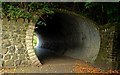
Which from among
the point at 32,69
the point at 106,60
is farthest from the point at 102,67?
the point at 32,69

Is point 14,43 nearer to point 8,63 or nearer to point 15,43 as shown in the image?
point 15,43

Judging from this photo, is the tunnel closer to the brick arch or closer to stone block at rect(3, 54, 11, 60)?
the brick arch

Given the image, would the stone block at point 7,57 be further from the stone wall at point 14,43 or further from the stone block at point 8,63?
the stone block at point 8,63

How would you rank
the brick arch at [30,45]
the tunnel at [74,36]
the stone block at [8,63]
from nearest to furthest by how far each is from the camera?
the stone block at [8,63] < the brick arch at [30,45] < the tunnel at [74,36]

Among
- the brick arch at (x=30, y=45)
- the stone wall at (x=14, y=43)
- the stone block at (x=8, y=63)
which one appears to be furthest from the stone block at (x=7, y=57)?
the brick arch at (x=30, y=45)

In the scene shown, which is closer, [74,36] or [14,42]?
[14,42]

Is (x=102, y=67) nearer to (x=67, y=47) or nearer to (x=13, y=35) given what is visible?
(x=13, y=35)

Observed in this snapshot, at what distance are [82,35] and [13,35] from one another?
4.34 meters

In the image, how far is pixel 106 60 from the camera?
1070 centimetres

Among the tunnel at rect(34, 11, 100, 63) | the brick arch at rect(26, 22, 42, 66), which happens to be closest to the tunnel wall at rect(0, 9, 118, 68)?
the brick arch at rect(26, 22, 42, 66)

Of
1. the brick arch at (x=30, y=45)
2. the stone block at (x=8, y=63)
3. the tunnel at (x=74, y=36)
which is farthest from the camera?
the tunnel at (x=74, y=36)

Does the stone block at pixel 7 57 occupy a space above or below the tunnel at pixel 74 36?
below

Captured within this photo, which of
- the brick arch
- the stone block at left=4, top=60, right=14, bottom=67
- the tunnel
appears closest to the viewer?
the stone block at left=4, top=60, right=14, bottom=67

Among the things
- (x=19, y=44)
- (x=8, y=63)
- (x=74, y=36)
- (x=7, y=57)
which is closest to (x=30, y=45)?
(x=19, y=44)
